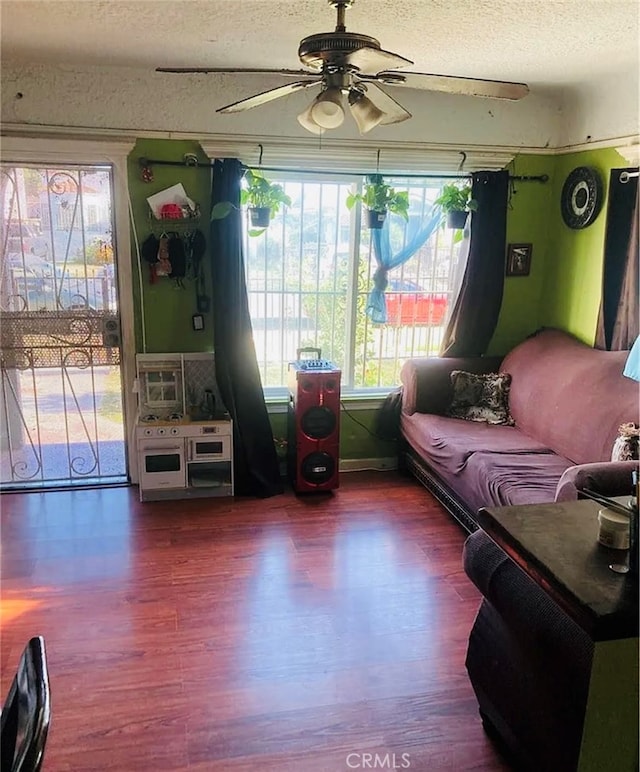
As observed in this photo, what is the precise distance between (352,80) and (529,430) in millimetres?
2488

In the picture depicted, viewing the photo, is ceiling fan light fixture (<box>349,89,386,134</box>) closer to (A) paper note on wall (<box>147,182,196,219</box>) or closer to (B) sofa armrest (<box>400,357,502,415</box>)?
(A) paper note on wall (<box>147,182,196,219</box>)

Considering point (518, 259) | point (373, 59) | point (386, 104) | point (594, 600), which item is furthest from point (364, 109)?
point (518, 259)

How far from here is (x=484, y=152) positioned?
4.13 metres

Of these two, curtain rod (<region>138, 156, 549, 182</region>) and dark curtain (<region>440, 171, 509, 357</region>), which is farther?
dark curtain (<region>440, 171, 509, 357</region>)

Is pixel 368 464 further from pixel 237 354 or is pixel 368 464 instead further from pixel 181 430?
pixel 181 430

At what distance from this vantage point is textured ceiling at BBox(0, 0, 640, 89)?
2.44 metres

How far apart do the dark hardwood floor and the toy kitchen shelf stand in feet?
0.41

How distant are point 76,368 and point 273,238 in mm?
1513

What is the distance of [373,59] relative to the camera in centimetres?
190

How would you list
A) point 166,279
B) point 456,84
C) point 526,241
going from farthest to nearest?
1. point 526,241
2. point 166,279
3. point 456,84

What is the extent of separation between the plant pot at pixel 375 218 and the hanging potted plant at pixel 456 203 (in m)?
0.41

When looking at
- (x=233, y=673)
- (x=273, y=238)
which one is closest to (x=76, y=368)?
(x=273, y=238)

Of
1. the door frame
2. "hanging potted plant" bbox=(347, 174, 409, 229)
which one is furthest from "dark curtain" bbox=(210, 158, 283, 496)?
"hanging potted plant" bbox=(347, 174, 409, 229)

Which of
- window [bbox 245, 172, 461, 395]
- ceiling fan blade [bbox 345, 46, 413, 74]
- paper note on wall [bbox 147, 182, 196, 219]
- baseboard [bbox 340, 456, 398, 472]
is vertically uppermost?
ceiling fan blade [bbox 345, 46, 413, 74]
